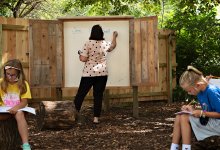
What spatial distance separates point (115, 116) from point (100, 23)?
1.87 m

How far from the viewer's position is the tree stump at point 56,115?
700 centimetres

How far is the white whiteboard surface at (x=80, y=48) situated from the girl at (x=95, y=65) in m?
0.70

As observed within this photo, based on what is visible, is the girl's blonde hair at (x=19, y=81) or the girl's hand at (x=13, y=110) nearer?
the girl's hand at (x=13, y=110)

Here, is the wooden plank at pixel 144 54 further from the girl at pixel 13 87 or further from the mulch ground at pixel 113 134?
the girl at pixel 13 87

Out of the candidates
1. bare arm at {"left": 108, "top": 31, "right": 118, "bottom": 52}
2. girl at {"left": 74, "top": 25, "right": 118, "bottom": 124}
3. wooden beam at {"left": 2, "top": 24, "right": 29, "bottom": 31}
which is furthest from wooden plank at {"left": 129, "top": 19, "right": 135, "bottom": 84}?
wooden beam at {"left": 2, "top": 24, "right": 29, "bottom": 31}

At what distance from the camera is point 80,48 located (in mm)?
8492

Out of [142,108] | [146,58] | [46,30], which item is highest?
[46,30]

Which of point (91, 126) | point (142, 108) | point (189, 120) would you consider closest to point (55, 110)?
point (91, 126)

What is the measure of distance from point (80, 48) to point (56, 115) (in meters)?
1.87

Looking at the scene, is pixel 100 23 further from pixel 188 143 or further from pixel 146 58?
pixel 188 143

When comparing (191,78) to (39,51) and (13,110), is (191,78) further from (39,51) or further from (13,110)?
(39,51)

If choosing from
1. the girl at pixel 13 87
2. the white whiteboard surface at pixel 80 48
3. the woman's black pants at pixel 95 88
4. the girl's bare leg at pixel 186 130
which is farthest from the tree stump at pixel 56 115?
the girl's bare leg at pixel 186 130

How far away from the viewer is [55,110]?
7023 millimetres

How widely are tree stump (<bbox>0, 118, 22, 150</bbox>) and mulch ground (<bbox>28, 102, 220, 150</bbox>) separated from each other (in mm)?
346
